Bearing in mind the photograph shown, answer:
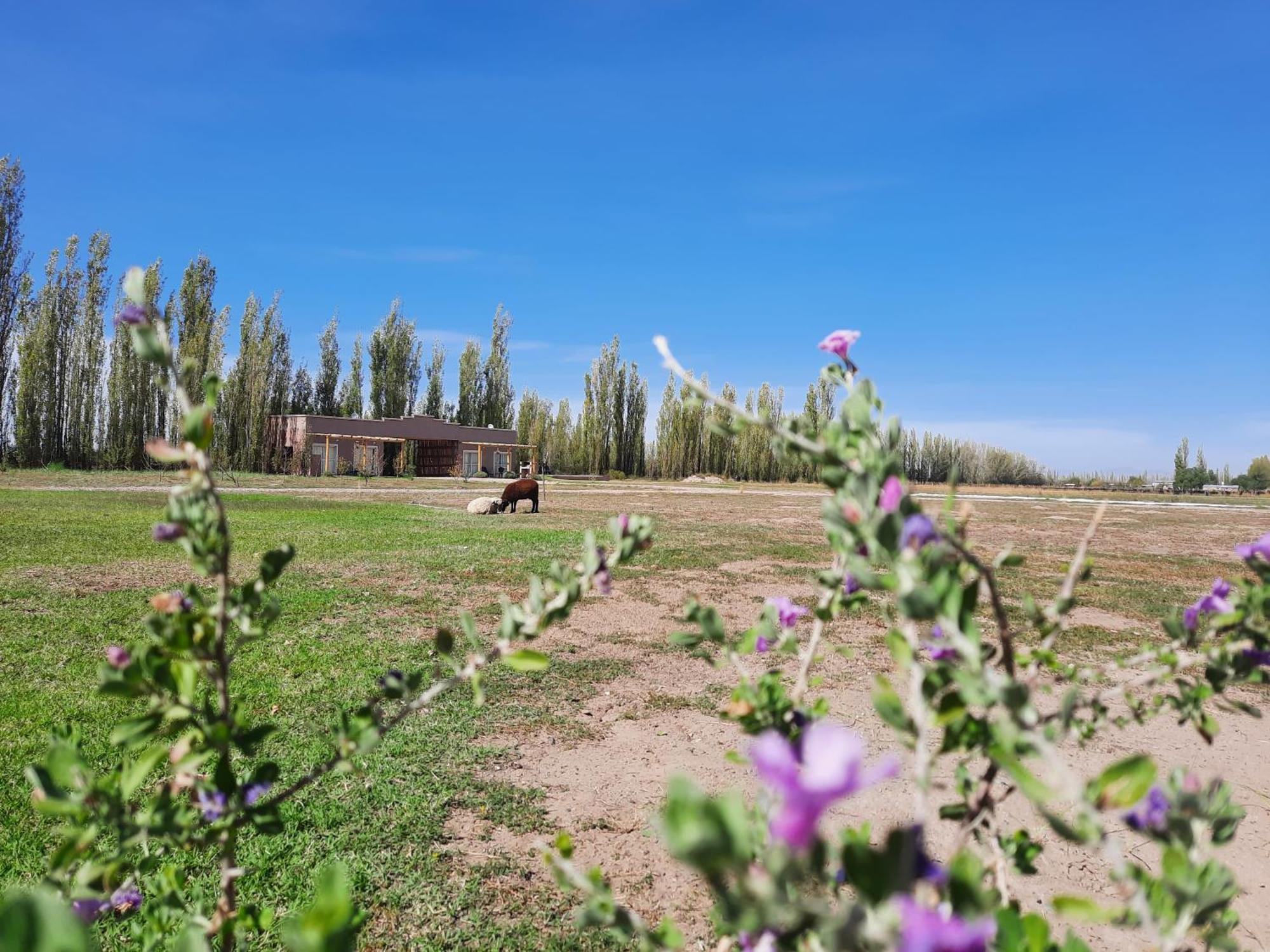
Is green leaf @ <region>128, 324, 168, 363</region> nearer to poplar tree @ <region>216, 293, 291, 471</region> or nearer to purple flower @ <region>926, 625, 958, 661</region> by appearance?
purple flower @ <region>926, 625, 958, 661</region>

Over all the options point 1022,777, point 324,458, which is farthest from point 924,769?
point 324,458

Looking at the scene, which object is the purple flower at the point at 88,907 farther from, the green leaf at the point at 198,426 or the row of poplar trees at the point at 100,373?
the row of poplar trees at the point at 100,373

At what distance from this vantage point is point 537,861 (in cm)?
281

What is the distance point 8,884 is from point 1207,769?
5.10 meters

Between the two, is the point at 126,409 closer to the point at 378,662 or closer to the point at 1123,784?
the point at 378,662

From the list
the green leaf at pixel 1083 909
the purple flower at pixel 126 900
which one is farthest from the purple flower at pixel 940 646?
the purple flower at pixel 126 900

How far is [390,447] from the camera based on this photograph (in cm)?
3894

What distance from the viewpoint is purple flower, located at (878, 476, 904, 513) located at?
30.1 inches

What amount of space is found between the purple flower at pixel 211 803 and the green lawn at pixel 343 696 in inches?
63.1

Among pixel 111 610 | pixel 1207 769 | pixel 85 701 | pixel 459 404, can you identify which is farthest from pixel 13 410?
pixel 1207 769

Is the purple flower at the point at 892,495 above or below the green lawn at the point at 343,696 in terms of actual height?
above

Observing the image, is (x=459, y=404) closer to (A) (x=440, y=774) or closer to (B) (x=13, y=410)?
(B) (x=13, y=410)

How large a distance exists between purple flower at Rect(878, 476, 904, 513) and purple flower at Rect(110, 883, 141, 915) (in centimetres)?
122

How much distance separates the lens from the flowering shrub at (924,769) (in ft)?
1.26
